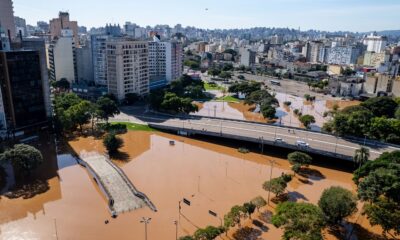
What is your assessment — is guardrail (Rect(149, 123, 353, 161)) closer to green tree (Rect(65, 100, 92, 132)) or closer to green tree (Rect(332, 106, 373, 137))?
green tree (Rect(332, 106, 373, 137))

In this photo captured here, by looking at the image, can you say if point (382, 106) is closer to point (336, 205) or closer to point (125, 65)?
point (336, 205)

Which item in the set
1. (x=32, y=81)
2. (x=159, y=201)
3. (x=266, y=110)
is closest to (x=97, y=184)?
(x=159, y=201)

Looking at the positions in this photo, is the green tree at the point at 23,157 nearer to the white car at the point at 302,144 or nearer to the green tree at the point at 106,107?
the green tree at the point at 106,107

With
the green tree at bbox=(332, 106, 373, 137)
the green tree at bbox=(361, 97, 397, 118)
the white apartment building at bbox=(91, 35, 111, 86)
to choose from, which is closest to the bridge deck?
the green tree at bbox=(332, 106, 373, 137)

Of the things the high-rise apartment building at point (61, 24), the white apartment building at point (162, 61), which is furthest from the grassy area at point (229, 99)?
the high-rise apartment building at point (61, 24)

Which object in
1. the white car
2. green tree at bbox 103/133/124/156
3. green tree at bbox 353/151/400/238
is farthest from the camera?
the white car

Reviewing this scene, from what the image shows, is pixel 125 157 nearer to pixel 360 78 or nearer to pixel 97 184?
pixel 97 184
